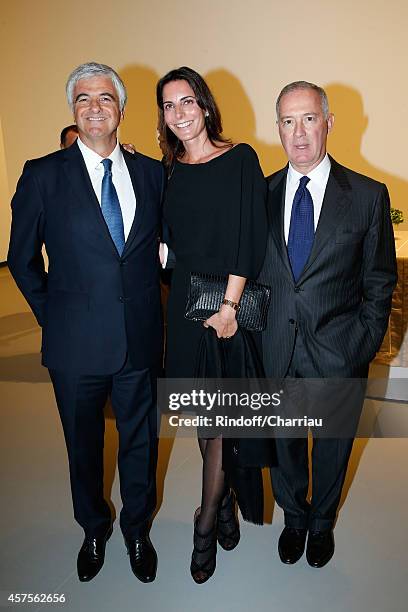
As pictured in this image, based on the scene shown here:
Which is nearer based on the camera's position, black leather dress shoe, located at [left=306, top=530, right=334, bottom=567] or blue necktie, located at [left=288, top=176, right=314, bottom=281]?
blue necktie, located at [left=288, top=176, right=314, bottom=281]

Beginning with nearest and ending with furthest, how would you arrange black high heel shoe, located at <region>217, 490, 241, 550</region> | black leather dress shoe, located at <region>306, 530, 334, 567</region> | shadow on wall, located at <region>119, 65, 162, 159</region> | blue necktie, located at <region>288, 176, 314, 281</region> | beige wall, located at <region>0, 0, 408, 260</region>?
blue necktie, located at <region>288, 176, 314, 281</region> < black leather dress shoe, located at <region>306, 530, 334, 567</region> < black high heel shoe, located at <region>217, 490, 241, 550</region> < beige wall, located at <region>0, 0, 408, 260</region> < shadow on wall, located at <region>119, 65, 162, 159</region>

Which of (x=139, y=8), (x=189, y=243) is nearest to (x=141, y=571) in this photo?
(x=189, y=243)

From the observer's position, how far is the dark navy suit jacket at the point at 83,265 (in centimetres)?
218

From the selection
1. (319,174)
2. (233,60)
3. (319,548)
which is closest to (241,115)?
(233,60)

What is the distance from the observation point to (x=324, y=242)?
7.34 ft

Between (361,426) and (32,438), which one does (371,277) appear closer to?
(361,426)

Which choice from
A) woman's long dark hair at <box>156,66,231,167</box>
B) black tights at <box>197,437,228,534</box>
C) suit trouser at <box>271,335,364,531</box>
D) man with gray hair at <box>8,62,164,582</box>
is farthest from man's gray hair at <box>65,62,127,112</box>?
black tights at <box>197,437,228,534</box>

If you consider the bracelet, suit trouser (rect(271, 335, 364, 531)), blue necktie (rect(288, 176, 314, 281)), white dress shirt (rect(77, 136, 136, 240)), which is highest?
white dress shirt (rect(77, 136, 136, 240))

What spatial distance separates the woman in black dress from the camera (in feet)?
7.35

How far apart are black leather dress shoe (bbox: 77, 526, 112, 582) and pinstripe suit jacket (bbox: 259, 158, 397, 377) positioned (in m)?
0.97

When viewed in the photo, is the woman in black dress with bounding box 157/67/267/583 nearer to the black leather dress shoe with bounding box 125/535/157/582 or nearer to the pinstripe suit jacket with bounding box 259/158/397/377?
the pinstripe suit jacket with bounding box 259/158/397/377

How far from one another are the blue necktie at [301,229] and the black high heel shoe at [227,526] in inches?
39.4

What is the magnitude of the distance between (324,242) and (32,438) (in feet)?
7.43

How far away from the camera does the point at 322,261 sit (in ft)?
7.38
